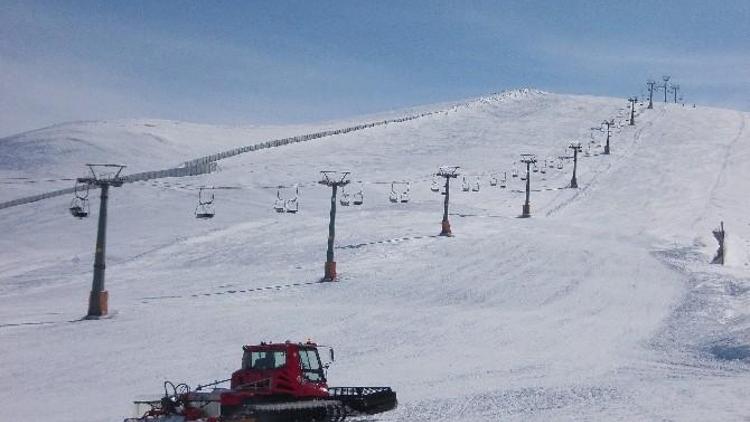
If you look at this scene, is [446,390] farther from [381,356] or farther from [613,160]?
[613,160]

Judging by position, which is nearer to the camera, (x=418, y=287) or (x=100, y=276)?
(x=100, y=276)

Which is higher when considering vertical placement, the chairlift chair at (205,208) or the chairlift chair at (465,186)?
the chairlift chair at (465,186)

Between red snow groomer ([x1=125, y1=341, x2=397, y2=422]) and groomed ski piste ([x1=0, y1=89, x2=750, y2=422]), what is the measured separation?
64 centimetres

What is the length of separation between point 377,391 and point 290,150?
2801 inches

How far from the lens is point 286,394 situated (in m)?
15.6

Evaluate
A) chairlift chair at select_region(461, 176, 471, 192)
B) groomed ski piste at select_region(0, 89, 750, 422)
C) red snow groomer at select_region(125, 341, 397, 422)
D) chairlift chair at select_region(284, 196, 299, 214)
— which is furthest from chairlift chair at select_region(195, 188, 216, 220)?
red snow groomer at select_region(125, 341, 397, 422)

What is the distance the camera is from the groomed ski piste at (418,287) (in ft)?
62.7

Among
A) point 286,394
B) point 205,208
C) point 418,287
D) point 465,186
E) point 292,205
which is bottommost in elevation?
point 286,394

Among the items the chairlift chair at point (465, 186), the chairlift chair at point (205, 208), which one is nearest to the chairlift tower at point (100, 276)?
the chairlift chair at point (205, 208)

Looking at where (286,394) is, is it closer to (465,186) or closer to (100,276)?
(100,276)

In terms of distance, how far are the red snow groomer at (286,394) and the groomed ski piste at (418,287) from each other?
2.10ft

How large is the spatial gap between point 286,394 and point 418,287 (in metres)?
18.6

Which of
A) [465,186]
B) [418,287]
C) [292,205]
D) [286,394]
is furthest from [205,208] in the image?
[286,394]

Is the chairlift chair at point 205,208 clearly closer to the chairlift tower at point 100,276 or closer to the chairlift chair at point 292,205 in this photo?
the chairlift chair at point 292,205
